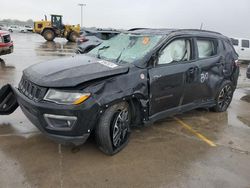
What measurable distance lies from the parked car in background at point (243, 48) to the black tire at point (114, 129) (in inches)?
606

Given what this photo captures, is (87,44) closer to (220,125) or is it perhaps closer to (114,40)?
(114,40)

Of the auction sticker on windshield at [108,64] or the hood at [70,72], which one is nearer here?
the hood at [70,72]

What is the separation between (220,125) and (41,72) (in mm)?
3452

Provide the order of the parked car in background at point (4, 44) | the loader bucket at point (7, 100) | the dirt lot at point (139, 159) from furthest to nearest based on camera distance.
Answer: the parked car in background at point (4, 44) < the loader bucket at point (7, 100) < the dirt lot at point (139, 159)

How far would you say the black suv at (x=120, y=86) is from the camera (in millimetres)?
3041

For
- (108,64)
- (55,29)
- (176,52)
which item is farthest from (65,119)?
(55,29)

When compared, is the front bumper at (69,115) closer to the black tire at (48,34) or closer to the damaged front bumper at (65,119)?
the damaged front bumper at (65,119)

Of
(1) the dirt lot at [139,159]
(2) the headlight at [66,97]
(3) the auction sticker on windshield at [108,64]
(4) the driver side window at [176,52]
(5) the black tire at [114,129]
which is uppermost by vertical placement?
(4) the driver side window at [176,52]

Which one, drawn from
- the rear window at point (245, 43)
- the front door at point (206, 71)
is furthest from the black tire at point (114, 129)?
the rear window at point (245, 43)

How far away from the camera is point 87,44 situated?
40.7 ft

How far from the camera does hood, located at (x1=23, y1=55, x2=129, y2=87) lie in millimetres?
3066

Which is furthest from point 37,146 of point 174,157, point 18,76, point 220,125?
point 18,76

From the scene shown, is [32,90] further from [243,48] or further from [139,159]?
[243,48]

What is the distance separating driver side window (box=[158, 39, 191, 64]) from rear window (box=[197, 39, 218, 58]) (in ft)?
1.21
